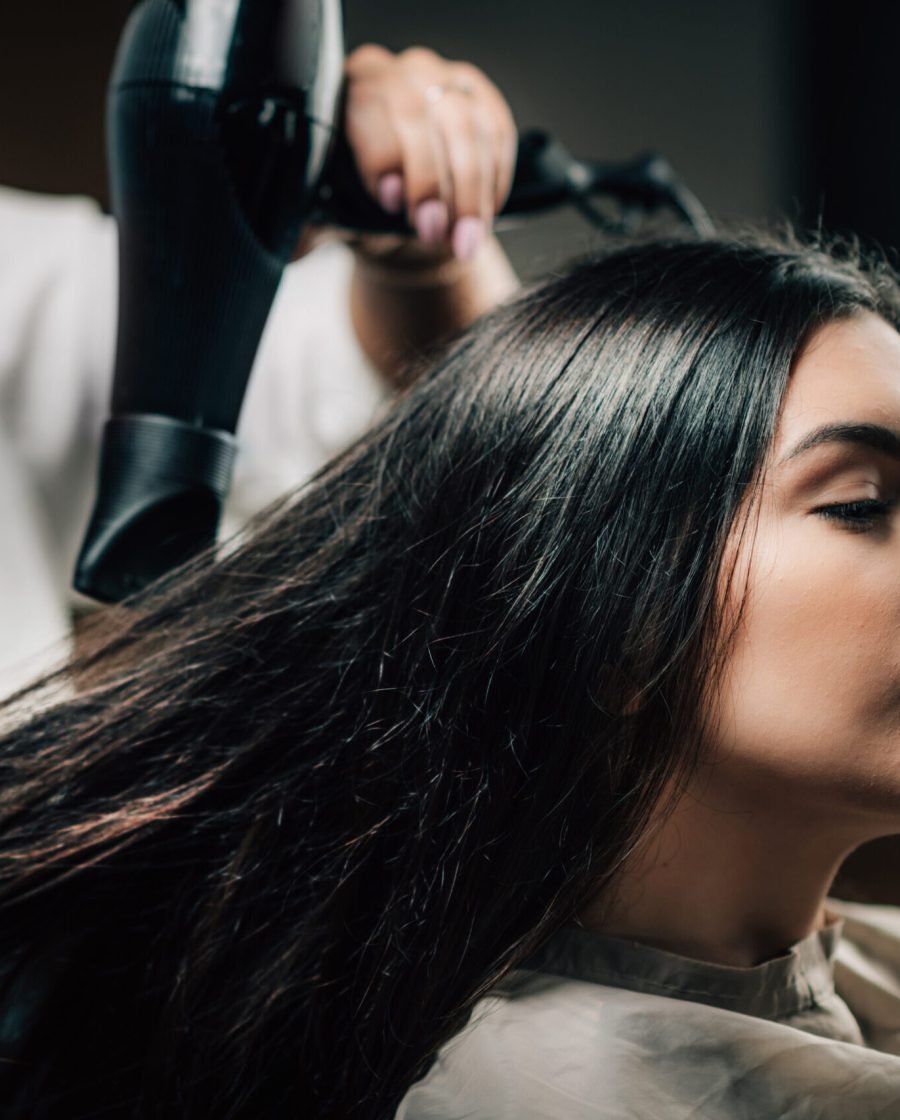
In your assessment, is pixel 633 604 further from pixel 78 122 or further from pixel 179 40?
pixel 78 122

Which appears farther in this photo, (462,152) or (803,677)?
(462,152)

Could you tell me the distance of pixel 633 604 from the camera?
0.51 metres

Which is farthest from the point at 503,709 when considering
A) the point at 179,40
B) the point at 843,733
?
the point at 179,40

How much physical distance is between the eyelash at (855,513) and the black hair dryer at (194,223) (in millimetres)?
337

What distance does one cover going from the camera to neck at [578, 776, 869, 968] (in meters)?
0.54

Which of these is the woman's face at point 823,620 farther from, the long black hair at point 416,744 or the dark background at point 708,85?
the dark background at point 708,85

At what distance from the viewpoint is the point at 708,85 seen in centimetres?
132

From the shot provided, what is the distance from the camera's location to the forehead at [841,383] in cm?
50

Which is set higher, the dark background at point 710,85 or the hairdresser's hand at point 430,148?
the dark background at point 710,85

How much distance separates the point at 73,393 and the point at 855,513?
1.94ft

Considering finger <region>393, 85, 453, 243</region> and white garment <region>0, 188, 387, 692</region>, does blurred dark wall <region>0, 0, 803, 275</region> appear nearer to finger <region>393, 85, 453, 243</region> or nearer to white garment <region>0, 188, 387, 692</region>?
white garment <region>0, 188, 387, 692</region>

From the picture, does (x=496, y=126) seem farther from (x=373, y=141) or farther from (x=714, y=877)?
(x=714, y=877)

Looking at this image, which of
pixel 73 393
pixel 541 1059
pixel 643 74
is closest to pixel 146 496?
pixel 73 393

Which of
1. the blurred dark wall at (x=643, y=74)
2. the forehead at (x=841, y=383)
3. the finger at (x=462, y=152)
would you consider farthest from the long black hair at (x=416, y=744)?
the blurred dark wall at (x=643, y=74)
